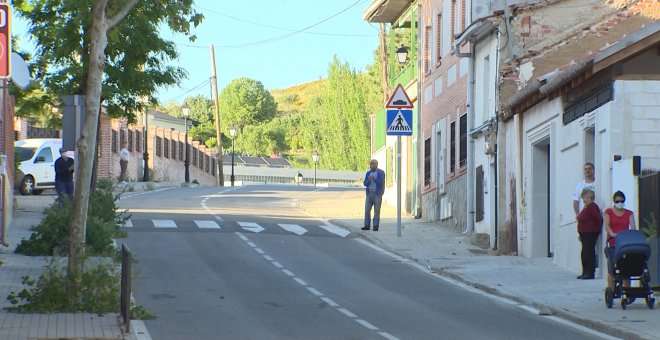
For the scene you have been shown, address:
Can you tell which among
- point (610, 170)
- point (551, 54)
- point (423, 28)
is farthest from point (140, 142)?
point (610, 170)

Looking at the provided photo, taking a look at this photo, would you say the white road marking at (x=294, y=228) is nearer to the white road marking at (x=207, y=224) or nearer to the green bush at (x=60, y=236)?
the white road marking at (x=207, y=224)

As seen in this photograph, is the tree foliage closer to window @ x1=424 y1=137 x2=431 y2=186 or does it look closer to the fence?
window @ x1=424 y1=137 x2=431 y2=186

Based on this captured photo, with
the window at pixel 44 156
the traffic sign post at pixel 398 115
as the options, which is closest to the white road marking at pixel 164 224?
the traffic sign post at pixel 398 115

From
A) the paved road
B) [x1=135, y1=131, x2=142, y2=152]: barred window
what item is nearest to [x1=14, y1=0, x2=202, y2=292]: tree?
the paved road

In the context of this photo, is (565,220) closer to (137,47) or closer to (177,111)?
(137,47)

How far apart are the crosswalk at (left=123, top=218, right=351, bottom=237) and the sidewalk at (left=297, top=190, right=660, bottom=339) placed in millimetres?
674

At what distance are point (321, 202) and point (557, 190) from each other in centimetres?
2148

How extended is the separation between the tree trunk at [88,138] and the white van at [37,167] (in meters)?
28.1

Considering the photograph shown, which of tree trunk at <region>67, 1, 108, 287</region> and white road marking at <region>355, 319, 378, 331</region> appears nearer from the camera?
white road marking at <region>355, 319, 378, 331</region>

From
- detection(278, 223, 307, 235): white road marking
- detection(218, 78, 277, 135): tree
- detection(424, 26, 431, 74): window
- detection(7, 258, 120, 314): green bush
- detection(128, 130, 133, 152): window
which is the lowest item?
detection(7, 258, 120, 314): green bush

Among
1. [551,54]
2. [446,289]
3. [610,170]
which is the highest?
[551,54]

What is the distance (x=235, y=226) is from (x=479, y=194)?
19.5 feet

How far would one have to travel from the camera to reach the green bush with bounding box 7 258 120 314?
16219mm

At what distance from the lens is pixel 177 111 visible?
516 ft
